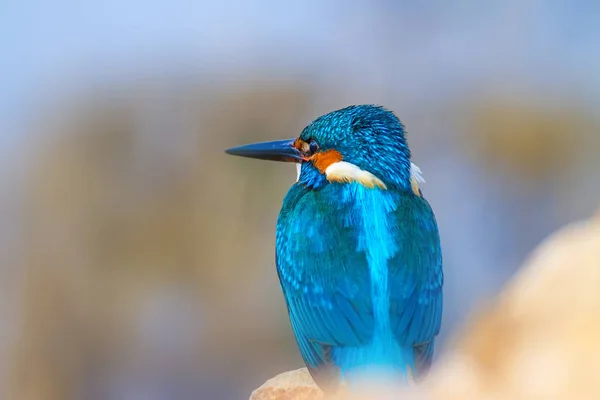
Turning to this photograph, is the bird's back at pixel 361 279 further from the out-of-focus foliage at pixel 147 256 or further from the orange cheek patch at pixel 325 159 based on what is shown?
the out-of-focus foliage at pixel 147 256

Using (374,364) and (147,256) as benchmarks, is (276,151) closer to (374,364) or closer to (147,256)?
(374,364)

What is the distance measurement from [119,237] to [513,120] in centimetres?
194

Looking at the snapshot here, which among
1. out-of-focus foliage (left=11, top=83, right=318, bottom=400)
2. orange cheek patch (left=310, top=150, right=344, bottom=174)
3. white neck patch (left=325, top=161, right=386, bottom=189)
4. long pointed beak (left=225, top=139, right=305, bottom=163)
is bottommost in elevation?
out-of-focus foliage (left=11, top=83, right=318, bottom=400)

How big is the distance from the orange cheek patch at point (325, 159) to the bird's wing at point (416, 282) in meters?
0.16

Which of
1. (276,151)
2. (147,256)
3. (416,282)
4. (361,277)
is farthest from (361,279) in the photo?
(147,256)

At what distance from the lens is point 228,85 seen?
369cm

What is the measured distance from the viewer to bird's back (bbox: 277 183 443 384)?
133 cm

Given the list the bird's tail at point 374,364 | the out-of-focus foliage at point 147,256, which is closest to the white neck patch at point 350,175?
the bird's tail at point 374,364

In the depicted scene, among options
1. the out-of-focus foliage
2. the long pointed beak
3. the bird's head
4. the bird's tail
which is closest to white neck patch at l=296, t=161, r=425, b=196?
the bird's head

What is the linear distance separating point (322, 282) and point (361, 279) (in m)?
0.08

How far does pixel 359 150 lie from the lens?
153 cm

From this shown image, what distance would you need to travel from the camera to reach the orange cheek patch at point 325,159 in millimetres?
1540

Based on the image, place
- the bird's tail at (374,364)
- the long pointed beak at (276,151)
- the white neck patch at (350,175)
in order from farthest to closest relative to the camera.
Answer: the long pointed beak at (276,151), the white neck patch at (350,175), the bird's tail at (374,364)

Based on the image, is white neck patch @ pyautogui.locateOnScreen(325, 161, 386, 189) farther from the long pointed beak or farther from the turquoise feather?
the long pointed beak
